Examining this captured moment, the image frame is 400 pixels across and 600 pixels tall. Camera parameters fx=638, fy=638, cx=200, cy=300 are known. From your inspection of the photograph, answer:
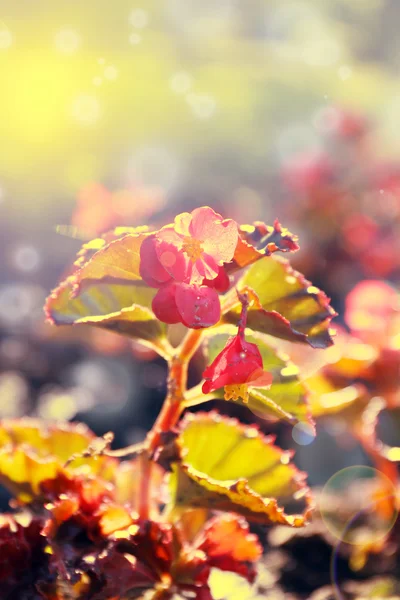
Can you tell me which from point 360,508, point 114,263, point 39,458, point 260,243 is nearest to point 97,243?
point 114,263

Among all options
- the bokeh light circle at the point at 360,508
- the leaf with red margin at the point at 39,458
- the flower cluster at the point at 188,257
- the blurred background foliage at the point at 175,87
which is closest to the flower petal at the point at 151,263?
the flower cluster at the point at 188,257

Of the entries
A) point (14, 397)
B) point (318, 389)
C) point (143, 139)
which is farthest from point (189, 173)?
point (318, 389)

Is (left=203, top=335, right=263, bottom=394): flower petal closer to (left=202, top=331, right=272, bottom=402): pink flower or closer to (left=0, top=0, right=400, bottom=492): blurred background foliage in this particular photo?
(left=202, top=331, right=272, bottom=402): pink flower

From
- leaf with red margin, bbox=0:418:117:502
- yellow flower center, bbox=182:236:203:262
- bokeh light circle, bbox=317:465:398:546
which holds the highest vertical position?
yellow flower center, bbox=182:236:203:262

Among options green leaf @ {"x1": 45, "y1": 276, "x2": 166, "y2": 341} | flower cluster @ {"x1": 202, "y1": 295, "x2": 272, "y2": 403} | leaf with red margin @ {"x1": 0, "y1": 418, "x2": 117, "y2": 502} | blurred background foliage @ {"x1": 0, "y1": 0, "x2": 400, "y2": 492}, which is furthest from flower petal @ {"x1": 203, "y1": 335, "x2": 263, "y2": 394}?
blurred background foliage @ {"x1": 0, "y1": 0, "x2": 400, "y2": 492}

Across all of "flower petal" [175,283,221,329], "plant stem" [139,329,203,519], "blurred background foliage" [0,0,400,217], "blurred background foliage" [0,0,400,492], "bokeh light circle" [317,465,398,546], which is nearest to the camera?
"flower petal" [175,283,221,329]

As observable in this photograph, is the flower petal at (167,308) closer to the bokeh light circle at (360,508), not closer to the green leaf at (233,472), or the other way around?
the green leaf at (233,472)
